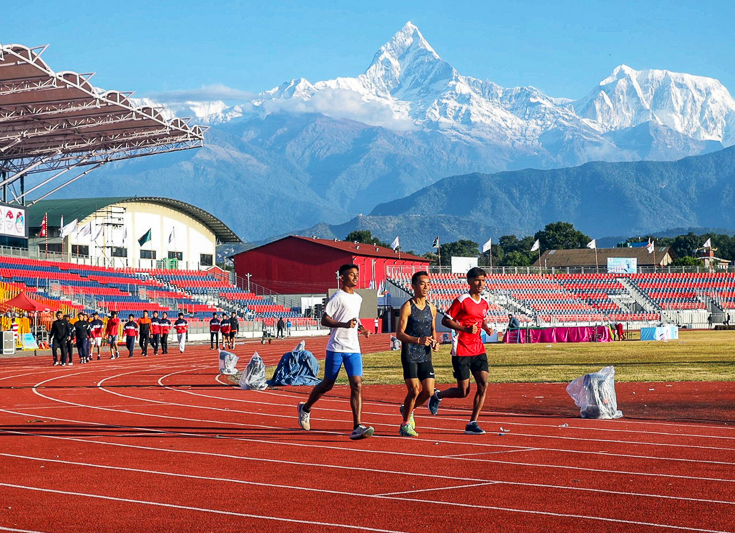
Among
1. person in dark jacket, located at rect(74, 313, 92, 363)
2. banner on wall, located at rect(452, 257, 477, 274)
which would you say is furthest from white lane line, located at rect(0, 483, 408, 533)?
banner on wall, located at rect(452, 257, 477, 274)

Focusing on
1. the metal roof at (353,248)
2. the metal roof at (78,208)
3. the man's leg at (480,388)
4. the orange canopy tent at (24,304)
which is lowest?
the man's leg at (480,388)

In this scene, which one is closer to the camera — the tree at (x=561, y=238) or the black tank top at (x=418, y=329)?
the black tank top at (x=418, y=329)

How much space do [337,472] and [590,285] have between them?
68.5 meters

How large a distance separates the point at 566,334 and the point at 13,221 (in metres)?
29.3

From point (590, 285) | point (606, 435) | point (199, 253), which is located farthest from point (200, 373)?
point (199, 253)

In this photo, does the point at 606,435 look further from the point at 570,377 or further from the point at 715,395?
the point at 570,377

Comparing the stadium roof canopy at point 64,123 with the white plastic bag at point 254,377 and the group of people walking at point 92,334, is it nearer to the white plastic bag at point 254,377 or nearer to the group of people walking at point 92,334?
the group of people walking at point 92,334

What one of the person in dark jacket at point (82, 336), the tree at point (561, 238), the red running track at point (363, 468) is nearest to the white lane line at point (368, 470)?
the red running track at point (363, 468)

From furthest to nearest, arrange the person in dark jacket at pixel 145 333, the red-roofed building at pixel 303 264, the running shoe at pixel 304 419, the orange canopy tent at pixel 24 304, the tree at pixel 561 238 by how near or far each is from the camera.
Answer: the tree at pixel 561 238 → the red-roofed building at pixel 303 264 → the orange canopy tent at pixel 24 304 → the person in dark jacket at pixel 145 333 → the running shoe at pixel 304 419

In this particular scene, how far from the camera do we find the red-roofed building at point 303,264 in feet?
242

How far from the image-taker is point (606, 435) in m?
11.1

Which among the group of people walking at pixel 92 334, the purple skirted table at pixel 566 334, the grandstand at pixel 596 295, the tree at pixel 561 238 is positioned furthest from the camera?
the tree at pixel 561 238

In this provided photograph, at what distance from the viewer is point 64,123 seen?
157 ft

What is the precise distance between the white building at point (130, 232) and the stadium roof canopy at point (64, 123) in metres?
8.95
